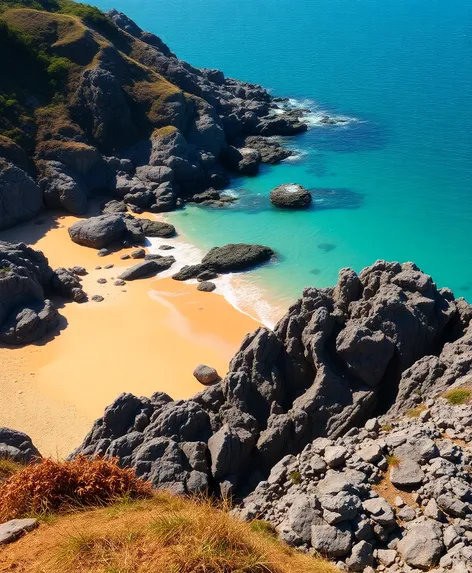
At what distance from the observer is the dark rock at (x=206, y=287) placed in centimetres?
4119

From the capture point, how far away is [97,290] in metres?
41.2

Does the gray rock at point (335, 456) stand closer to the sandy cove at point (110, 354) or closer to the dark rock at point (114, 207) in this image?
the sandy cove at point (110, 354)

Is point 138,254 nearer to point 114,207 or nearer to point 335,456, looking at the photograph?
point 114,207

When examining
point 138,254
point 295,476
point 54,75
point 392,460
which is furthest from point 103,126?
point 392,460

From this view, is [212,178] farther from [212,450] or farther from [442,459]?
[442,459]

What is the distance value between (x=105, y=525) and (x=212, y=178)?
50.7 meters

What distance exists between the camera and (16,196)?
161ft

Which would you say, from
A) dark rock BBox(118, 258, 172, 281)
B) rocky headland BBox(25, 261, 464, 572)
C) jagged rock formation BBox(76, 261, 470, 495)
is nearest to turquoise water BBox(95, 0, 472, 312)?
dark rock BBox(118, 258, 172, 281)

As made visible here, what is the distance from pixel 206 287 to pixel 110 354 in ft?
33.3

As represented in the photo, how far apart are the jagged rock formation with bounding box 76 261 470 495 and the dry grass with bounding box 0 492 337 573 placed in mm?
8122

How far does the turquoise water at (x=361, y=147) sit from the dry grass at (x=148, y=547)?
30200mm

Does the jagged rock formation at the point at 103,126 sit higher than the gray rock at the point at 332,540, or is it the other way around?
the jagged rock formation at the point at 103,126

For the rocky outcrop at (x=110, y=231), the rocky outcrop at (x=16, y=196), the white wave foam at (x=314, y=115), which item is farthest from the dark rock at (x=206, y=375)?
the white wave foam at (x=314, y=115)

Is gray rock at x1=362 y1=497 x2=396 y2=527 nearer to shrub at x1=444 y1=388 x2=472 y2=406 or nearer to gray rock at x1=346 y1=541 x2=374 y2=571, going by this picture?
gray rock at x1=346 y1=541 x2=374 y2=571
